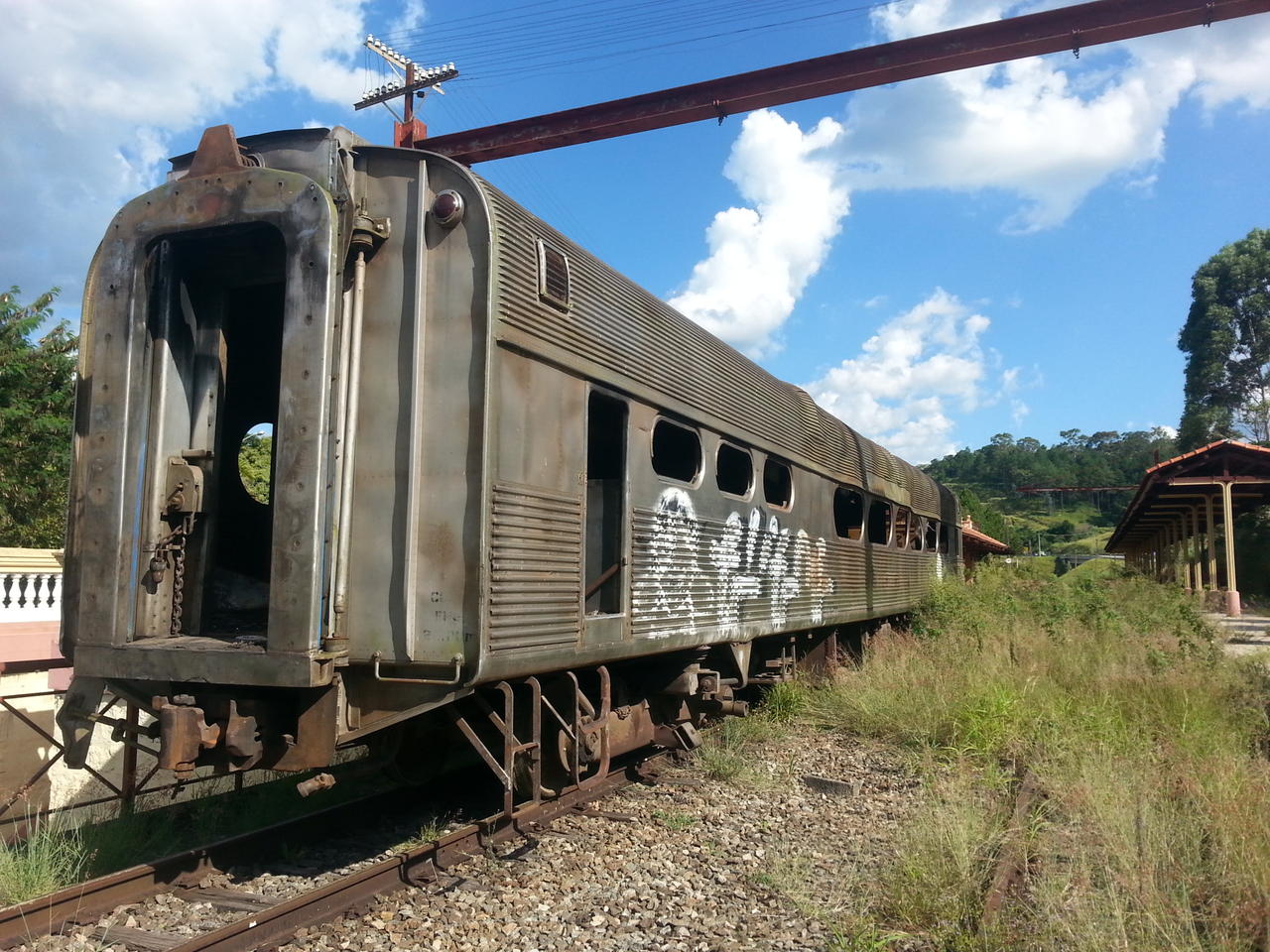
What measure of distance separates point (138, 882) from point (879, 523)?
37.8 feet

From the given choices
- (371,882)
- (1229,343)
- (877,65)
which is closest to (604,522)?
(371,882)

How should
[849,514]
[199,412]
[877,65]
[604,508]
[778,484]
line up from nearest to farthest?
[199,412] < [604,508] < [778,484] < [877,65] < [849,514]

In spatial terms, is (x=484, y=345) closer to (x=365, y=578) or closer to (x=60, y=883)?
(x=365, y=578)

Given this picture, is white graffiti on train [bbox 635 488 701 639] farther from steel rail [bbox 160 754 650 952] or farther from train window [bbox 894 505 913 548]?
train window [bbox 894 505 913 548]

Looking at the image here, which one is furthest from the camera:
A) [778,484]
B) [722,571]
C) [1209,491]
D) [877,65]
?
[1209,491]

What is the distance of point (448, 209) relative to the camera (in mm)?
4453

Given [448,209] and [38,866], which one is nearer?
[38,866]

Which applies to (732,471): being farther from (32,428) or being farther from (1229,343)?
(1229,343)

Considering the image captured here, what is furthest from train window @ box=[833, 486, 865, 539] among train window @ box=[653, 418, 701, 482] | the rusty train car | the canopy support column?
the canopy support column

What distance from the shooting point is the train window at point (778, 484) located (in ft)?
28.6

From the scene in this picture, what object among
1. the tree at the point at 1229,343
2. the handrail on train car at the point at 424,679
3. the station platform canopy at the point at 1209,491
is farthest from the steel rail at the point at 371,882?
the tree at the point at 1229,343

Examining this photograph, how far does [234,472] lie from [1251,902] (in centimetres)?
563

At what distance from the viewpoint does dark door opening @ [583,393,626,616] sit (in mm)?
5590

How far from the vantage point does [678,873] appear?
469cm
